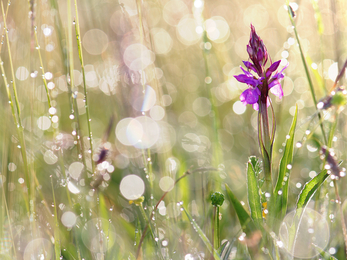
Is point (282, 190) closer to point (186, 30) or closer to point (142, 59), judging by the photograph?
point (142, 59)

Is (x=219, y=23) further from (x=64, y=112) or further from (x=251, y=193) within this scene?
(x=251, y=193)

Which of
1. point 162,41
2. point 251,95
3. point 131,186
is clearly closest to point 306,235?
point 251,95

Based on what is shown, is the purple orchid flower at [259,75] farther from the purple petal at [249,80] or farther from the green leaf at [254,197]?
the green leaf at [254,197]

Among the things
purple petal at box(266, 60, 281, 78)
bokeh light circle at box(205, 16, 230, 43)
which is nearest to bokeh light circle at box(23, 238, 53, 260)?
purple petal at box(266, 60, 281, 78)

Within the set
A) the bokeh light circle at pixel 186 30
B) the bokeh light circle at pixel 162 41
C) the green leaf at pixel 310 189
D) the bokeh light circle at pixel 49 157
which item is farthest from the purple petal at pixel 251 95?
the bokeh light circle at pixel 186 30

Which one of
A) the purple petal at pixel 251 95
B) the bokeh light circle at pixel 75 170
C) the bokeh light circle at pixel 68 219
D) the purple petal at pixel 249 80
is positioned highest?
the purple petal at pixel 249 80
